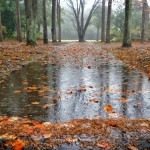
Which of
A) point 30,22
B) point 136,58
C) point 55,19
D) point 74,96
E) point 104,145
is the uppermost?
point 55,19

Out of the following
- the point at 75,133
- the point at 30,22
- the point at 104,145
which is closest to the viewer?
the point at 104,145

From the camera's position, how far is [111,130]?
125 inches

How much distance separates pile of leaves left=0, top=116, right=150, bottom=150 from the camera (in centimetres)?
283

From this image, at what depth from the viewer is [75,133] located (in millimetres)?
3076

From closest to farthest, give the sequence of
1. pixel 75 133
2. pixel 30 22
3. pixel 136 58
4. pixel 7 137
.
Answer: pixel 7 137
pixel 75 133
pixel 136 58
pixel 30 22

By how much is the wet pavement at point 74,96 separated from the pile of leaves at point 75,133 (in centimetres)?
35

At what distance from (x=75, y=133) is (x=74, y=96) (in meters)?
1.93

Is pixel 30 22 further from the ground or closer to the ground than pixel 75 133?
further from the ground

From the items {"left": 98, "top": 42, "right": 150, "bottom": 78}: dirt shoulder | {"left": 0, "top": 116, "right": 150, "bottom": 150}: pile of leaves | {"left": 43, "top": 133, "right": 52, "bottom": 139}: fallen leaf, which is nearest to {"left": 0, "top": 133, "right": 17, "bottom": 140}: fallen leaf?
{"left": 0, "top": 116, "right": 150, "bottom": 150}: pile of leaves

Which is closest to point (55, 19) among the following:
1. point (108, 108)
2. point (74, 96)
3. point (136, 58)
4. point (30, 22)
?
point (30, 22)

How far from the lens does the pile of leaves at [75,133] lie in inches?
111

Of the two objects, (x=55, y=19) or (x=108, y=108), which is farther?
(x=55, y=19)

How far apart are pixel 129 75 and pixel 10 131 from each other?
16.3 feet

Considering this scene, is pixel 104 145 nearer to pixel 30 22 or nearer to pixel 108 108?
pixel 108 108
